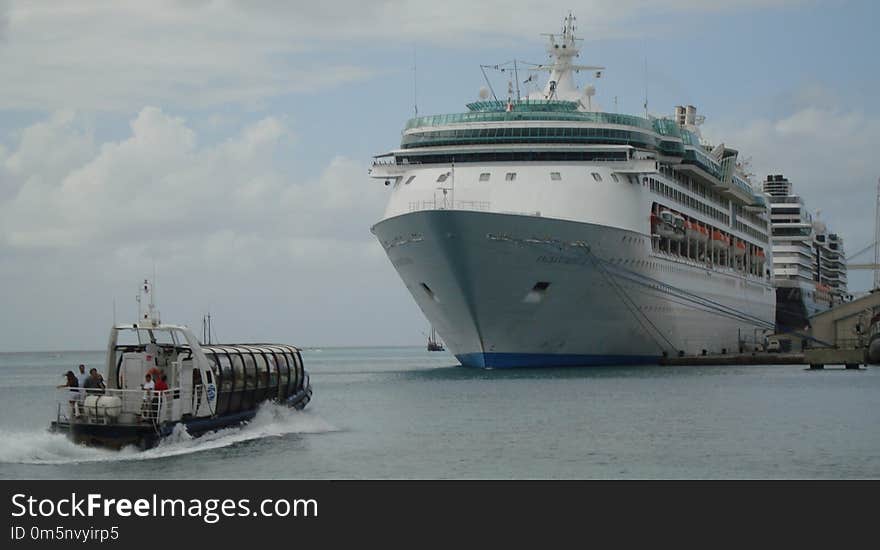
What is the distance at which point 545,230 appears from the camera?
216 feet

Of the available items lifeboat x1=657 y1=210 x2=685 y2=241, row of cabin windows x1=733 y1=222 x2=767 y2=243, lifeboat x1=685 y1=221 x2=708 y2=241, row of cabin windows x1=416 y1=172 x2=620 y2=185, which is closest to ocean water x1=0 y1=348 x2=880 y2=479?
row of cabin windows x1=416 y1=172 x2=620 y2=185

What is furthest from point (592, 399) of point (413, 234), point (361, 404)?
point (413, 234)

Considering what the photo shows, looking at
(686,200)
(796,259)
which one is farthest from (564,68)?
(796,259)

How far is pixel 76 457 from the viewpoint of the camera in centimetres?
3125

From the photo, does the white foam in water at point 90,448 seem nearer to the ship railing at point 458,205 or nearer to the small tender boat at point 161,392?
the small tender boat at point 161,392

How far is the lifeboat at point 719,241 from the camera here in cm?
9650

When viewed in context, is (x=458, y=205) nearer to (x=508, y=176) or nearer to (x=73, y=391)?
(x=508, y=176)

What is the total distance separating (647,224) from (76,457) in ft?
162

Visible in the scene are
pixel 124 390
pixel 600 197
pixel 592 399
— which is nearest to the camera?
pixel 124 390

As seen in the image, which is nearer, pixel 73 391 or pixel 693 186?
pixel 73 391

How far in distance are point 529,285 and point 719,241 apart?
35310 mm

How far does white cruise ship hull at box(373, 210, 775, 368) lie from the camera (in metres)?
64.4
